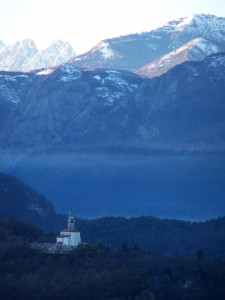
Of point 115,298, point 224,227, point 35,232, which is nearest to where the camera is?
point 115,298

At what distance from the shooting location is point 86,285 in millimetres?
90688

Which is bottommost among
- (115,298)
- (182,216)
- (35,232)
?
(115,298)

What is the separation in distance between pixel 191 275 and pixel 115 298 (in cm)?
1394

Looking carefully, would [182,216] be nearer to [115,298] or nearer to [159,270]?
[159,270]

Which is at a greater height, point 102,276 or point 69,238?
point 69,238

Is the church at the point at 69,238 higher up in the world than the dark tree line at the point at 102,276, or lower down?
higher up

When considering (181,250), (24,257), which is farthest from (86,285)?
(181,250)

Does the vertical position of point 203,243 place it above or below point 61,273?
above

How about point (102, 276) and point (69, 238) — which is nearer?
point (102, 276)

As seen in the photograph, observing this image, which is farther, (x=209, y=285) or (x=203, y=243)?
(x=203, y=243)

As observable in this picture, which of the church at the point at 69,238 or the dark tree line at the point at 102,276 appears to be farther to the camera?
the church at the point at 69,238

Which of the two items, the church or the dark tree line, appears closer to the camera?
the dark tree line

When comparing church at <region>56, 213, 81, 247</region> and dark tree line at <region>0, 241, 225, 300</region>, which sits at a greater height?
church at <region>56, 213, 81, 247</region>

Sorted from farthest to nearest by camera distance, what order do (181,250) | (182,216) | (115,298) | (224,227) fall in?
(182,216)
(224,227)
(181,250)
(115,298)
